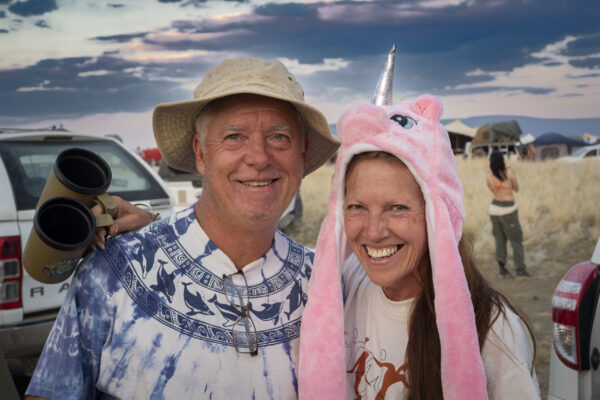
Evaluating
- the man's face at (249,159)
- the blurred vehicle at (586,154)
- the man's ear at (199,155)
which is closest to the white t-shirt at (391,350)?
the man's face at (249,159)

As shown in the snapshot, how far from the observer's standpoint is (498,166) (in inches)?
326

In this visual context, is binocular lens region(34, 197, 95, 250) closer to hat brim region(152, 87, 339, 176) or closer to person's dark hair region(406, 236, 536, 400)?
hat brim region(152, 87, 339, 176)

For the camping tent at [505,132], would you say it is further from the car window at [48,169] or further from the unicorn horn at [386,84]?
the unicorn horn at [386,84]

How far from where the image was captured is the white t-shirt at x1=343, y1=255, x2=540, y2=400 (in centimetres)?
180

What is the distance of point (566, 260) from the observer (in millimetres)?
10445

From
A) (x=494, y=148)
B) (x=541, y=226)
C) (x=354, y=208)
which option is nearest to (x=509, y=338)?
(x=354, y=208)

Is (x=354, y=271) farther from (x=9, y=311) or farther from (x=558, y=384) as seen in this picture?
(x=9, y=311)

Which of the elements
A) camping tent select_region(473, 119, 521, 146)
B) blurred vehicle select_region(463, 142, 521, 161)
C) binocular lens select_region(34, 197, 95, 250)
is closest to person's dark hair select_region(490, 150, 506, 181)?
binocular lens select_region(34, 197, 95, 250)

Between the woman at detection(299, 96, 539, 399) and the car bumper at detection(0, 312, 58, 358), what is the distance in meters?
2.55

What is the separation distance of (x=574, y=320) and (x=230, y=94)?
200cm

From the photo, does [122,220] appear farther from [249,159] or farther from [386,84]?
[386,84]

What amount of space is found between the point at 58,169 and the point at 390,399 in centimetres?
139

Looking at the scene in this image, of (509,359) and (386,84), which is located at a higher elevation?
(386,84)

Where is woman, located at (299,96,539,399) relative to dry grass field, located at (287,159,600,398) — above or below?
above
